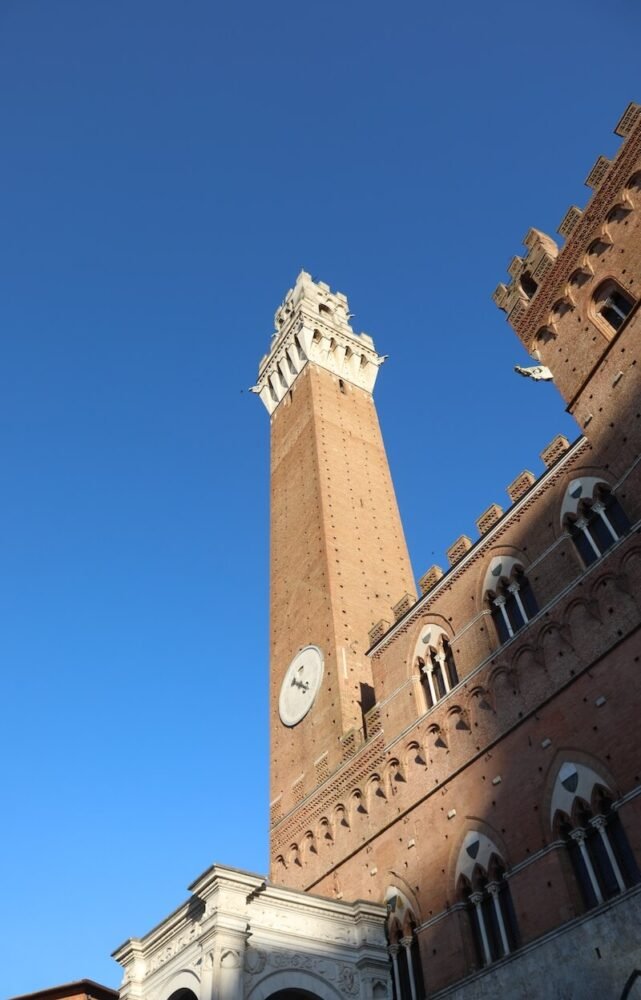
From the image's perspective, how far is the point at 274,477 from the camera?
30.3m

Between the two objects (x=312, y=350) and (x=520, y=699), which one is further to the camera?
(x=312, y=350)

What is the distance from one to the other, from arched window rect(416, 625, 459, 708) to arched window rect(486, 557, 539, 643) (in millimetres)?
1422

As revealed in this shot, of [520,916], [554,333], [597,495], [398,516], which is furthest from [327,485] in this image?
[520,916]

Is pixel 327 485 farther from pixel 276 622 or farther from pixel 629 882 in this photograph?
pixel 629 882

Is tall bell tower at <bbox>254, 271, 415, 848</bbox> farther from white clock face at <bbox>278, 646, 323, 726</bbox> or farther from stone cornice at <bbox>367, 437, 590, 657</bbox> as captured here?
stone cornice at <bbox>367, 437, 590, 657</bbox>

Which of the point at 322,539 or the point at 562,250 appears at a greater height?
the point at 322,539

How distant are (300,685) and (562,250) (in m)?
12.6

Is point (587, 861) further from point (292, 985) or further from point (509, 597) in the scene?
point (509, 597)

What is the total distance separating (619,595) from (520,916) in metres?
5.10

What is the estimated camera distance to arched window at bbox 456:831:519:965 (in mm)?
13039

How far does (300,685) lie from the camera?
22469 mm

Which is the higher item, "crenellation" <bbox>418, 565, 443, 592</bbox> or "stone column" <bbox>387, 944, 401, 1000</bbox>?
"crenellation" <bbox>418, 565, 443, 592</bbox>

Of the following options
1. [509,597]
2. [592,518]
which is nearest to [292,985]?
[509,597]

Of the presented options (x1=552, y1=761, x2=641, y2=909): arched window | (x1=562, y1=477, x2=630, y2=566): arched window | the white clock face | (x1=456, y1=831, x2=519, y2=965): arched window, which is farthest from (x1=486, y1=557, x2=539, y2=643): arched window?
the white clock face
